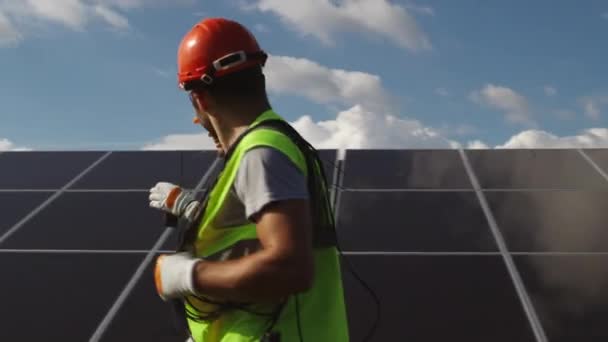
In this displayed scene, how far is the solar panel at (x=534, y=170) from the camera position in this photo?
9.17 m

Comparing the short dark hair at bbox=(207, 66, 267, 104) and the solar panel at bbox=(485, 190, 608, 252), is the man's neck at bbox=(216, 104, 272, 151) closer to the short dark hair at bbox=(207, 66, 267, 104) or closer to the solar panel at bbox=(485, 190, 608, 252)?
the short dark hair at bbox=(207, 66, 267, 104)

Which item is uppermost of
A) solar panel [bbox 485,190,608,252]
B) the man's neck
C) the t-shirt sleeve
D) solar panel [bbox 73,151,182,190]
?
solar panel [bbox 73,151,182,190]

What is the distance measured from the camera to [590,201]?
870 cm

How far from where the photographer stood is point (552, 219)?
8.14m

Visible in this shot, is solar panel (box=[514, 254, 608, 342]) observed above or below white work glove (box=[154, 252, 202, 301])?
above

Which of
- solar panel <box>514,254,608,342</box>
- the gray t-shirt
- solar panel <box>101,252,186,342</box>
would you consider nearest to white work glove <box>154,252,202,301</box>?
the gray t-shirt

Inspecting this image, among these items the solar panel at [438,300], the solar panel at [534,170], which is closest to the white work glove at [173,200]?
the solar panel at [438,300]

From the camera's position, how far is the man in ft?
8.73

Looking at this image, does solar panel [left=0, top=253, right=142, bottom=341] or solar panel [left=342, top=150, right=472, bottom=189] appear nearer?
solar panel [left=0, top=253, right=142, bottom=341]

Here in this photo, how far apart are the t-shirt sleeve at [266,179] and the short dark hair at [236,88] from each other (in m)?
0.31

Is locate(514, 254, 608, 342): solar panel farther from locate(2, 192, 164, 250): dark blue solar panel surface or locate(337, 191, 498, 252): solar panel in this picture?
locate(2, 192, 164, 250): dark blue solar panel surface

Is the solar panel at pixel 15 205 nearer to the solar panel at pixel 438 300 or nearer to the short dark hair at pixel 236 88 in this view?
the solar panel at pixel 438 300

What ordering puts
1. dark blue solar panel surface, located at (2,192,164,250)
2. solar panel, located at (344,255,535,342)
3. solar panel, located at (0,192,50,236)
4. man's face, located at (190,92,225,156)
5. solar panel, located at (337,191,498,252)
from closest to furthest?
man's face, located at (190,92,225,156) → solar panel, located at (344,255,535,342) → solar panel, located at (337,191,498,252) → dark blue solar panel surface, located at (2,192,164,250) → solar panel, located at (0,192,50,236)

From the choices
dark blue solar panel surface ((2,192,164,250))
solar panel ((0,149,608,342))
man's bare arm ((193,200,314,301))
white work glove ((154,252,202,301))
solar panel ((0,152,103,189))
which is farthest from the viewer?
solar panel ((0,152,103,189))
